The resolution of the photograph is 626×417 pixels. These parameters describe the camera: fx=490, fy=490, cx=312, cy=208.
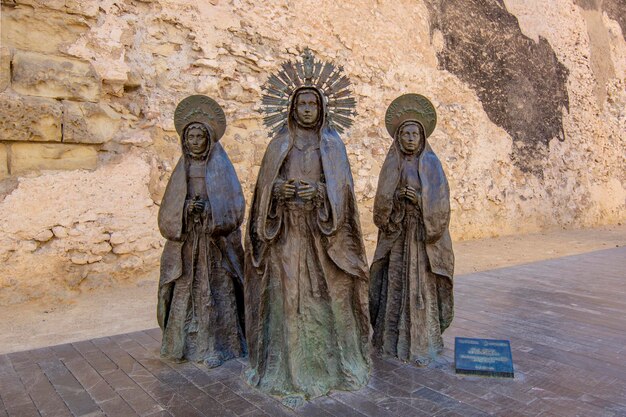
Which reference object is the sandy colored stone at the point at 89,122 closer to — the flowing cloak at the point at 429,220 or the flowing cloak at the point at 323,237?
the flowing cloak at the point at 323,237

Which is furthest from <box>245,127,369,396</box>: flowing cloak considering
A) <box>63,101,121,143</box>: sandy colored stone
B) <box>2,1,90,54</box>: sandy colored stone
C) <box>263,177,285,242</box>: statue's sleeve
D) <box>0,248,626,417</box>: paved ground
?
<box>2,1,90,54</box>: sandy colored stone

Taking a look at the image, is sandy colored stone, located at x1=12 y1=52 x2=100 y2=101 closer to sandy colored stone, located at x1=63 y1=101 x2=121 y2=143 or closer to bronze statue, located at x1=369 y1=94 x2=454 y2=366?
sandy colored stone, located at x1=63 y1=101 x2=121 y2=143

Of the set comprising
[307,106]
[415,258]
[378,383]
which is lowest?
[378,383]

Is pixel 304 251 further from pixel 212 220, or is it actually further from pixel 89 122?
pixel 89 122

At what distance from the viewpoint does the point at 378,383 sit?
11.8 feet

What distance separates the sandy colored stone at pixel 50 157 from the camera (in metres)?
6.15

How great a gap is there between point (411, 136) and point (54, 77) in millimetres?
4878

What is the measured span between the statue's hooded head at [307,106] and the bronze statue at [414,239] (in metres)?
0.90

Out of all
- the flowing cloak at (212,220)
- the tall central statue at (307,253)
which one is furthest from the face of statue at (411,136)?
the flowing cloak at (212,220)

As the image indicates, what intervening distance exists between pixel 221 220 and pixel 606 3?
17991 millimetres

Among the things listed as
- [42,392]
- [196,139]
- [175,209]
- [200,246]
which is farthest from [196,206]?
[42,392]

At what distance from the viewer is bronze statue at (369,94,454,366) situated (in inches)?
158

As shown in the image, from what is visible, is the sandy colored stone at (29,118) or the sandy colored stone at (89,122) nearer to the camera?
the sandy colored stone at (29,118)

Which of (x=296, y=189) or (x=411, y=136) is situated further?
(x=411, y=136)
